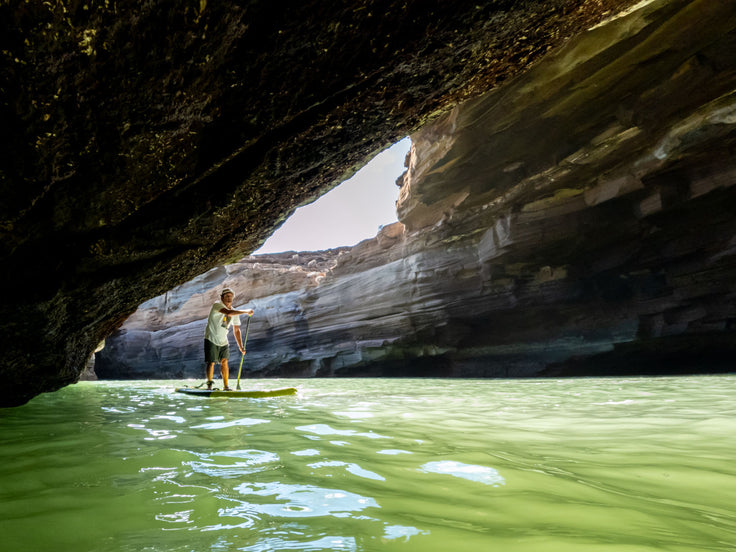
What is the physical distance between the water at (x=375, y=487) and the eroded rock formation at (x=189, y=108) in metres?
1.29

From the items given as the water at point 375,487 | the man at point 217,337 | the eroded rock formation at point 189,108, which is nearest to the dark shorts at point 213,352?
the man at point 217,337

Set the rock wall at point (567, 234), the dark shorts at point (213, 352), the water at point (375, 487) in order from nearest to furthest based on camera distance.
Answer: the water at point (375, 487) < the dark shorts at point (213, 352) < the rock wall at point (567, 234)

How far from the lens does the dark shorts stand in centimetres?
713

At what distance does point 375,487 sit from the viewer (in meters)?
1.52

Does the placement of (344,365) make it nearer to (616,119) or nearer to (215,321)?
(215,321)

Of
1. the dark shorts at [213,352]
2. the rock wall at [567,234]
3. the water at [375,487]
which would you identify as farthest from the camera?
the rock wall at [567,234]

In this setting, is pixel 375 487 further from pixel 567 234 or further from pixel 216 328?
pixel 567 234

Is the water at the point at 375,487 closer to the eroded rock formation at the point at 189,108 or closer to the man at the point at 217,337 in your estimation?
the eroded rock formation at the point at 189,108

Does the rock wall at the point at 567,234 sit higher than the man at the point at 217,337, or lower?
higher

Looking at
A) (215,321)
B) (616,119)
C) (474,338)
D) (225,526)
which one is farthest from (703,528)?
(474,338)

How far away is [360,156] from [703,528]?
10.5 feet

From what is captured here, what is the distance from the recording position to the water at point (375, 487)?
1.06 m

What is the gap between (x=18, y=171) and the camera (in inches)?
81.9

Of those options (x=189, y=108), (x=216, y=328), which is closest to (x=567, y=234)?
(x=216, y=328)
